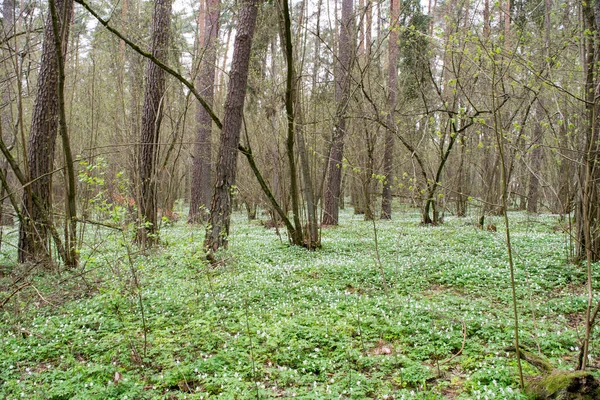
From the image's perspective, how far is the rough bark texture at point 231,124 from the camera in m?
8.31

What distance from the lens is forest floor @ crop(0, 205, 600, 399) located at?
11.7 ft

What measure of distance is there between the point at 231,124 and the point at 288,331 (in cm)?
514

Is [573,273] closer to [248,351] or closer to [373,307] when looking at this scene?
[373,307]

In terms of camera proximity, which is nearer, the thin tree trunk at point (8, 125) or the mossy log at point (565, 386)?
the mossy log at point (565, 386)

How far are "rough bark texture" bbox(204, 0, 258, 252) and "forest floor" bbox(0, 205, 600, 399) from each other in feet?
3.77

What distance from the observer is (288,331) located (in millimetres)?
4680

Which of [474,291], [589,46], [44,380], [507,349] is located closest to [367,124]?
[589,46]

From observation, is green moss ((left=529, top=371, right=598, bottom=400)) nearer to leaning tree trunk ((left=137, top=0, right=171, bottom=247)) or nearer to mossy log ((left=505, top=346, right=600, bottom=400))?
mossy log ((left=505, top=346, right=600, bottom=400))

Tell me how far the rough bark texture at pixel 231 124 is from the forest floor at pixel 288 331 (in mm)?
1149

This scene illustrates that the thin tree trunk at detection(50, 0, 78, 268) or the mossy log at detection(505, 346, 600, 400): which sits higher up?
the thin tree trunk at detection(50, 0, 78, 268)

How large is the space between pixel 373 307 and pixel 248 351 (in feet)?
6.68

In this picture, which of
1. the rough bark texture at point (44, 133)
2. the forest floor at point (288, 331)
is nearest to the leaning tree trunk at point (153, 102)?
the rough bark texture at point (44, 133)

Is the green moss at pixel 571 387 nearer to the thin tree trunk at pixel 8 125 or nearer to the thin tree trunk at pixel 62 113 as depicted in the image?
the thin tree trunk at pixel 62 113

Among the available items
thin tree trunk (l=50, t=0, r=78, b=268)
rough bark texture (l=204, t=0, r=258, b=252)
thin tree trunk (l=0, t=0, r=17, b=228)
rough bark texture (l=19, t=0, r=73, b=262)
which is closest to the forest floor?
thin tree trunk (l=50, t=0, r=78, b=268)
